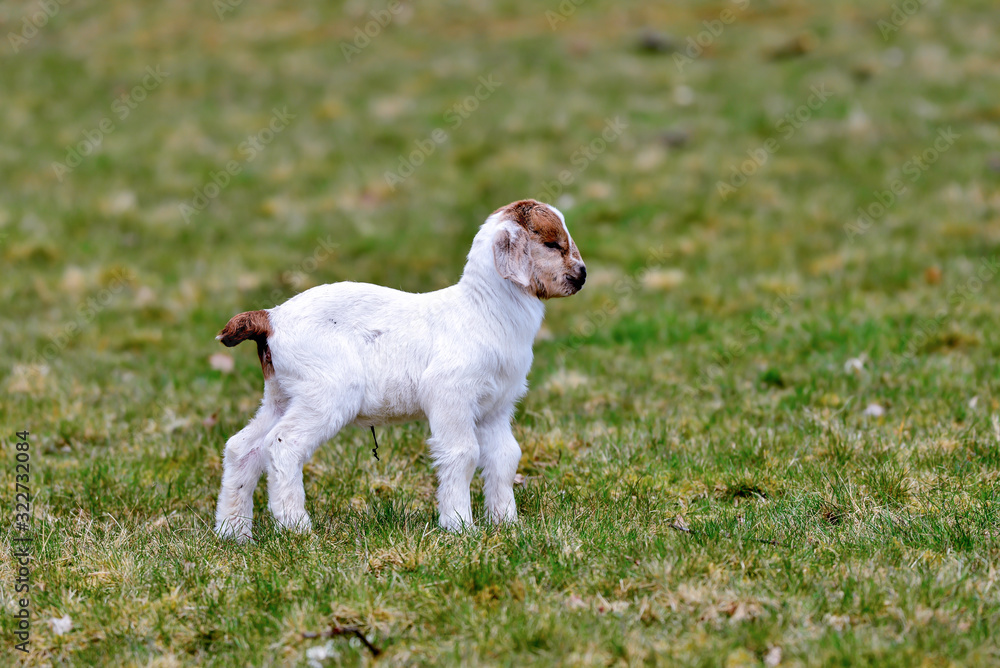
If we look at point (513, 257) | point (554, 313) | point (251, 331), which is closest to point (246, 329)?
point (251, 331)

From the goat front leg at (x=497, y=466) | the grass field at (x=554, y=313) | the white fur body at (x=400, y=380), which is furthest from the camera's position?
the goat front leg at (x=497, y=466)

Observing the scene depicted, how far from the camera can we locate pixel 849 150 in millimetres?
12781

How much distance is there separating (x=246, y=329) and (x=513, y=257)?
4.58ft

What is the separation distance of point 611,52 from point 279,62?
611 centimetres

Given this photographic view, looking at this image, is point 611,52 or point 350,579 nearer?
point 350,579

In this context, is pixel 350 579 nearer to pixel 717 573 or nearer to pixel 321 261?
pixel 717 573

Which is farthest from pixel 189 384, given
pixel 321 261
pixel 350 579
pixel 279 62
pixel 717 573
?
pixel 279 62

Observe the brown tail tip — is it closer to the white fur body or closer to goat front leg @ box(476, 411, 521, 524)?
the white fur body

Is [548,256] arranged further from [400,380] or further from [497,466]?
[497,466]

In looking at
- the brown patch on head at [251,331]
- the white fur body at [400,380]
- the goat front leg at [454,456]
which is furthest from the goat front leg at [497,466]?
A: the brown patch on head at [251,331]

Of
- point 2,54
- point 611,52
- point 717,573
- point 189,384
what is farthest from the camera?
point 2,54

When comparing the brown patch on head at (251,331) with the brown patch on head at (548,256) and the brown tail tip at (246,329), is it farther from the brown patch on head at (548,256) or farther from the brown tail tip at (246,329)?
the brown patch on head at (548,256)

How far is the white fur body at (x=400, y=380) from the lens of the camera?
4.84 metres

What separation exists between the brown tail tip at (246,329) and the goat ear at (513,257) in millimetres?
1224
